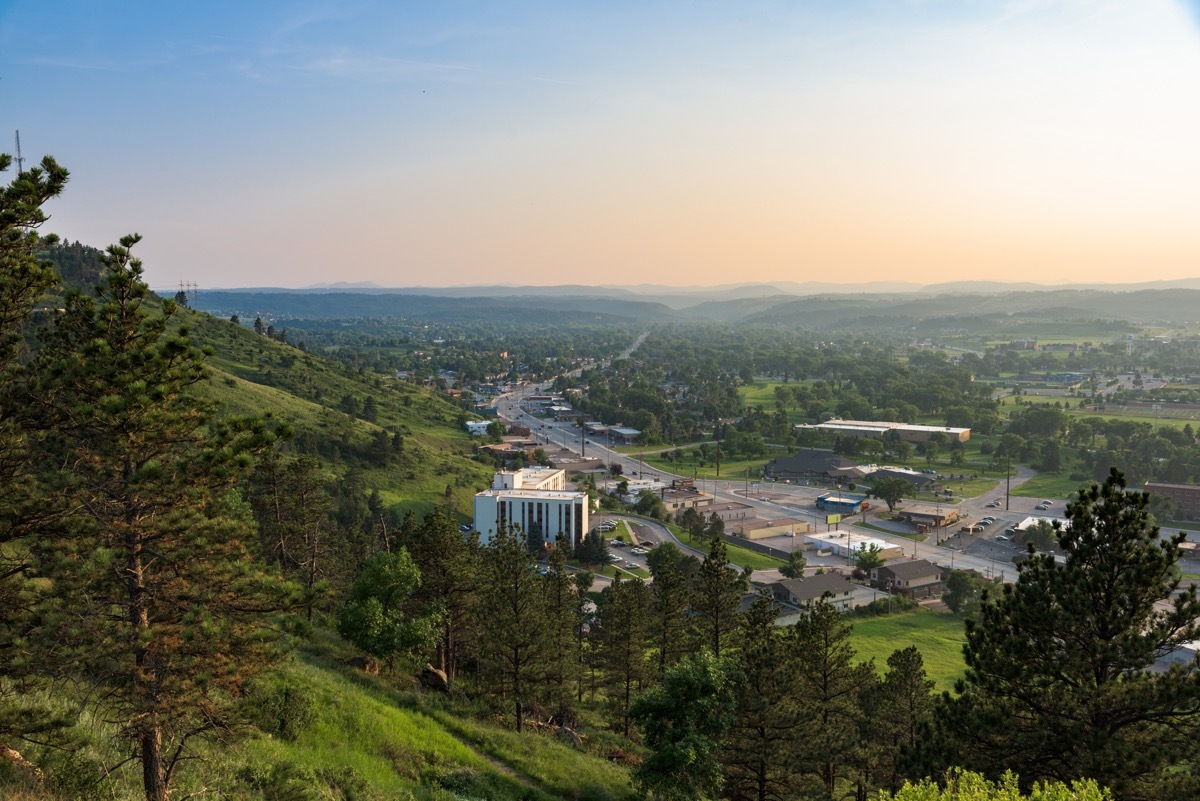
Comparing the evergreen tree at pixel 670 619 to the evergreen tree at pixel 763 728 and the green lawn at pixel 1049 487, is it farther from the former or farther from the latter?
the green lawn at pixel 1049 487

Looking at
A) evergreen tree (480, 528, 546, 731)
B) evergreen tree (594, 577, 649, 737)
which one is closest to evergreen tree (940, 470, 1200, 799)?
evergreen tree (480, 528, 546, 731)

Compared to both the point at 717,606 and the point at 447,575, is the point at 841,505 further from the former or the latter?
the point at 447,575

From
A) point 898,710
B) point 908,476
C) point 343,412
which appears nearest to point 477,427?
point 343,412

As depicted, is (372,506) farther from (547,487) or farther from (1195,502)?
(1195,502)

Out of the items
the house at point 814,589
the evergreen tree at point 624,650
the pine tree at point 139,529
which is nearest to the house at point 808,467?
the house at point 814,589

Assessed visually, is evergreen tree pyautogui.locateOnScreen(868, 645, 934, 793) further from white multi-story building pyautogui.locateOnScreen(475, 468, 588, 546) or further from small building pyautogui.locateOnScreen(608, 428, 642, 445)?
small building pyautogui.locateOnScreen(608, 428, 642, 445)

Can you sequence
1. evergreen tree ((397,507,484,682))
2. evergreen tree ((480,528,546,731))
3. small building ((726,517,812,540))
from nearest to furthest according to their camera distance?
1. evergreen tree ((480,528,546,731))
2. evergreen tree ((397,507,484,682))
3. small building ((726,517,812,540))
